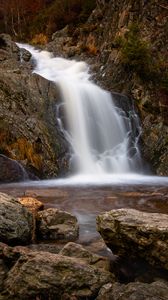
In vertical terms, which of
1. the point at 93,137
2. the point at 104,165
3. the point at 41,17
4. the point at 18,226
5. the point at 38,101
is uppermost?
the point at 41,17

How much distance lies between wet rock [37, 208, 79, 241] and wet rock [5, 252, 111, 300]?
210 cm

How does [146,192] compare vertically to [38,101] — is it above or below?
below

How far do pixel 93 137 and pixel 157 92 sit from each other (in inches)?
173

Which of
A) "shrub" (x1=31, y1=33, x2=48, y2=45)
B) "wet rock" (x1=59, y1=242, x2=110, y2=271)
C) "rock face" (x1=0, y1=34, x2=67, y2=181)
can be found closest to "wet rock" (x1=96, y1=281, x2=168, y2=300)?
"wet rock" (x1=59, y1=242, x2=110, y2=271)

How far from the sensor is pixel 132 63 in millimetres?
21438

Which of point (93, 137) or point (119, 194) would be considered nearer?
point (119, 194)

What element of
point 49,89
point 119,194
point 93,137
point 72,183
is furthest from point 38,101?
point 119,194

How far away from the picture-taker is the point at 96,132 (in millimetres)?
19422

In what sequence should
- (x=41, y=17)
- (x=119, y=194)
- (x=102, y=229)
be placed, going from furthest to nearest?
(x=41, y=17) → (x=119, y=194) → (x=102, y=229)

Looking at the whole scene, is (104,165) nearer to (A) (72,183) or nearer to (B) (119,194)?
(A) (72,183)

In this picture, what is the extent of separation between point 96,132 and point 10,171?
5.12 metres

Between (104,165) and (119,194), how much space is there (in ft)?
17.7

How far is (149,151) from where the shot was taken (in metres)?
19.2

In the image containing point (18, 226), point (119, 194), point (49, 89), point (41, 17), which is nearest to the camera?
point (18, 226)
